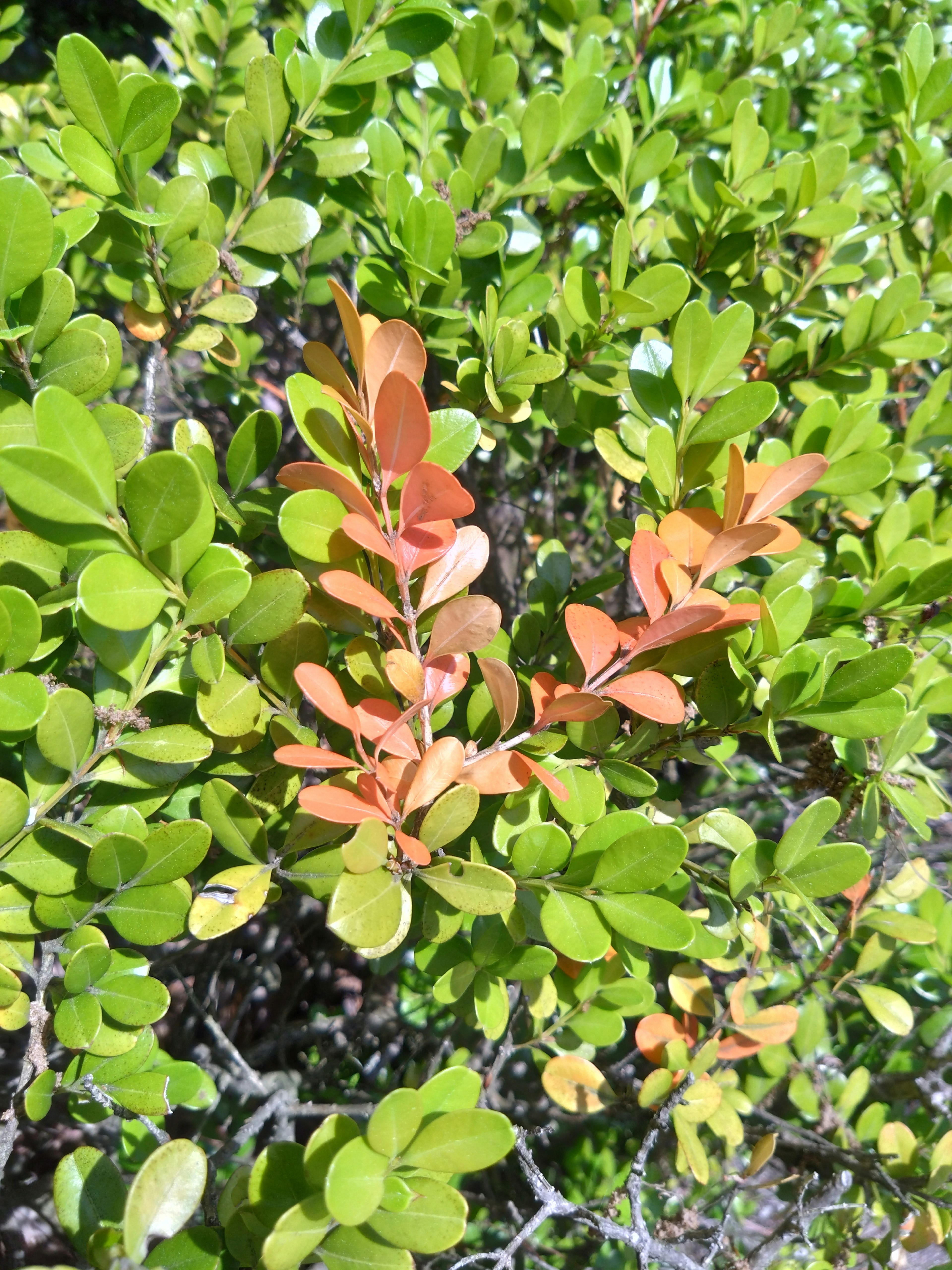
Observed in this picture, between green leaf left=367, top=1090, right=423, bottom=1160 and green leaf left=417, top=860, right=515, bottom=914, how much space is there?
142 millimetres

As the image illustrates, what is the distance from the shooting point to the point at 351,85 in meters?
1.01

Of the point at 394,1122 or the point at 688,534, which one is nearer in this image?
the point at 394,1122

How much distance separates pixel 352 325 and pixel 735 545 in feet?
1.34

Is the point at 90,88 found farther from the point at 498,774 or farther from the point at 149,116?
the point at 498,774

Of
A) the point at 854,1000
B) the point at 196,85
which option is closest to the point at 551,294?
the point at 196,85

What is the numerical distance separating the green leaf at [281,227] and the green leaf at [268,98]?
0.22 feet

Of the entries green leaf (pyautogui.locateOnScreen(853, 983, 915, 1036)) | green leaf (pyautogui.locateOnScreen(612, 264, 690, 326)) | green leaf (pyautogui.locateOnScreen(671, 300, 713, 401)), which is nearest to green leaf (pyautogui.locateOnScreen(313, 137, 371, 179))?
green leaf (pyautogui.locateOnScreen(612, 264, 690, 326))

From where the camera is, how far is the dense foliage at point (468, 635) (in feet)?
2.23

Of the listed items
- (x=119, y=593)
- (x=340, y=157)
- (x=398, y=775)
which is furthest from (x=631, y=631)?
(x=340, y=157)

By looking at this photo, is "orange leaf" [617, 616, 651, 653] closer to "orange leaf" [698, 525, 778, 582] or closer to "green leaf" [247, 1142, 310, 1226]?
"orange leaf" [698, 525, 778, 582]

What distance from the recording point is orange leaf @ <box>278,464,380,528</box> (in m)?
0.68

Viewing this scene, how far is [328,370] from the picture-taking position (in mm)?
734

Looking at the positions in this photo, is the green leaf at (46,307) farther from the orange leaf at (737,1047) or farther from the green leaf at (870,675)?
the orange leaf at (737,1047)

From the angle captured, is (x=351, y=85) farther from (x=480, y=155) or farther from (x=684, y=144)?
(x=684, y=144)
